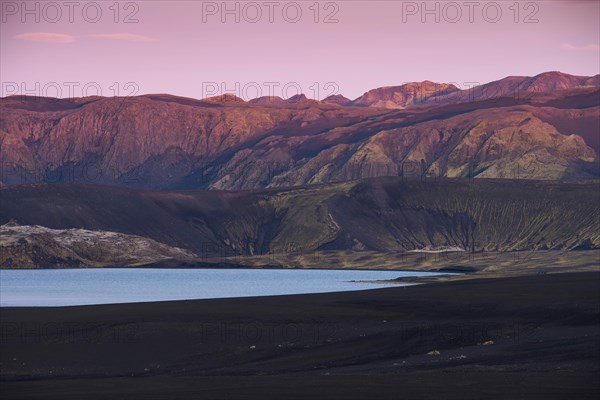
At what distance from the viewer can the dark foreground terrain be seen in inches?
1575

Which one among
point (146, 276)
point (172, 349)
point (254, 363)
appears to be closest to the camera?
point (254, 363)

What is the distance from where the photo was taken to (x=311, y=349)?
5400 cm

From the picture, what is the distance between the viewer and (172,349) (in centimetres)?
5522

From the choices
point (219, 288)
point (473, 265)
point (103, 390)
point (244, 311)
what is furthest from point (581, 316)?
point (473, 265)

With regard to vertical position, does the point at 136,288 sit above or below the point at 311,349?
below

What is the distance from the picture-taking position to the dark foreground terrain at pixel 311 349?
4000 cm

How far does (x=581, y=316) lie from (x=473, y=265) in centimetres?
11558

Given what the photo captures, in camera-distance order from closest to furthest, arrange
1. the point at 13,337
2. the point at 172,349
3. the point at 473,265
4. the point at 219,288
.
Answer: the point at 172,349 < the point at 13,337 < the point at 219,288 < the point at 473,265

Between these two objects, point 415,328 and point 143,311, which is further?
point 143,311

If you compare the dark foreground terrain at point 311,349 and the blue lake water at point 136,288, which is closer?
the dark foreground terrain at point 311,349

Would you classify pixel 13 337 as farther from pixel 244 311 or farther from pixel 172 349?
pixel 244 311

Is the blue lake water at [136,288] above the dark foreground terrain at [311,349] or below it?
below

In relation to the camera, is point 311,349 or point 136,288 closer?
point 311,349

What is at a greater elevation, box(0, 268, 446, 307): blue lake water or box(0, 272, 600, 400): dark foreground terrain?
box(0, 272, 600, 400): dark foreground terrain
